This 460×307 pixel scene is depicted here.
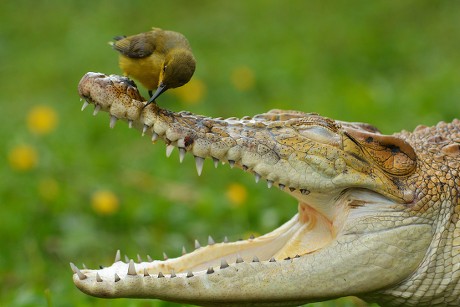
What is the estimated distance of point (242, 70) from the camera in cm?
975

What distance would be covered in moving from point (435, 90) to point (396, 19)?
333cm

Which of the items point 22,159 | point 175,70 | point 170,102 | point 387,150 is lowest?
point 387,150

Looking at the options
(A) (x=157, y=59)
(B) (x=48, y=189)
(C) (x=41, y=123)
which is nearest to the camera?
(A) (x=157, y=59)

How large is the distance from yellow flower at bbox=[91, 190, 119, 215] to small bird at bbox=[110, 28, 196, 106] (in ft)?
6.90

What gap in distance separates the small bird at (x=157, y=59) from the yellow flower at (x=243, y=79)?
521 cm

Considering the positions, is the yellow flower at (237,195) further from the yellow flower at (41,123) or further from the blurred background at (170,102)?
the yellow flower at (41,123)

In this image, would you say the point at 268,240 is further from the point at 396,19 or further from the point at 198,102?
the point at 396,19

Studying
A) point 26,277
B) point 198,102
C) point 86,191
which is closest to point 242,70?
point 198,102

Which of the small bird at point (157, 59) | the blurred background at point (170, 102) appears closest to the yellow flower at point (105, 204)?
the blurred background at point (170, 102)

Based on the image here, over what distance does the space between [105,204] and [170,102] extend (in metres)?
3.22

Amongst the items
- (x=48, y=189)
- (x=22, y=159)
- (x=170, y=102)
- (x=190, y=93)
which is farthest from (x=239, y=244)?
(x=170, y=102)

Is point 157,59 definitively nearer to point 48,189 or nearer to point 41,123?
point 48,189

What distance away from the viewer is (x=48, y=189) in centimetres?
645

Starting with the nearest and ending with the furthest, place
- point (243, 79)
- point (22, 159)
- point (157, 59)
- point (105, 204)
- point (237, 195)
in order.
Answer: point (157, 59)
point (237, 195)
point (105, 204)
point (22, 159)
point (243, 79)
